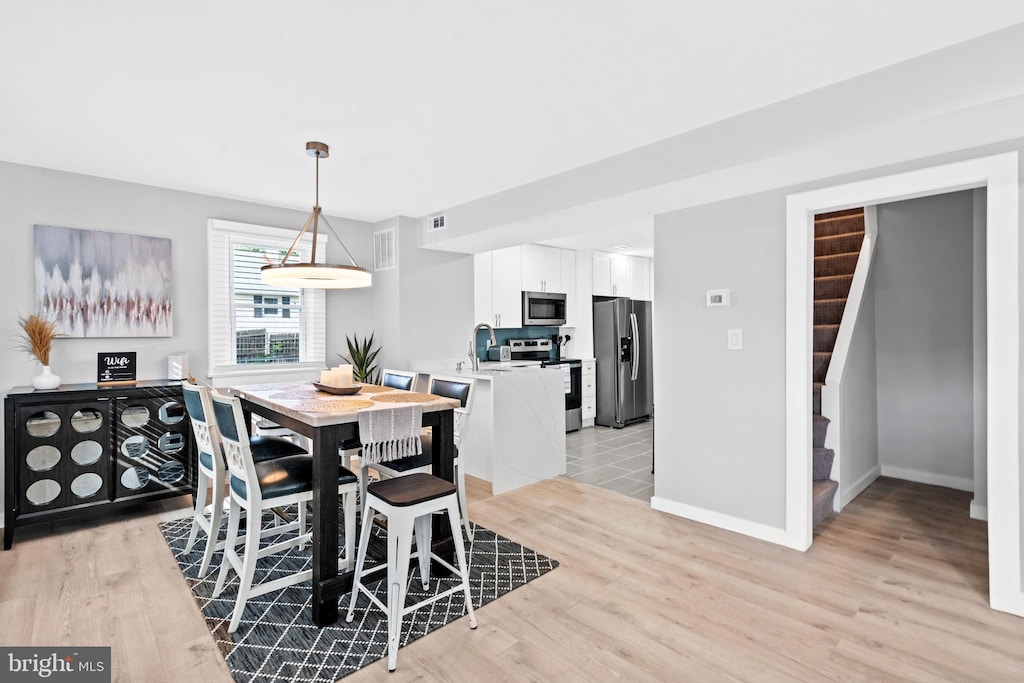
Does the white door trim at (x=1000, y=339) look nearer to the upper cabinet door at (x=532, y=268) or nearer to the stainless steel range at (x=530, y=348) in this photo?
the upper cabinet door at (x=532, y=268)

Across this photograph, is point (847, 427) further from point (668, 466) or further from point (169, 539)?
point (169, 539)

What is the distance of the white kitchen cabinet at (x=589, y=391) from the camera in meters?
6.47

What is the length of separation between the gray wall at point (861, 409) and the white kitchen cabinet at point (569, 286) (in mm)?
3228

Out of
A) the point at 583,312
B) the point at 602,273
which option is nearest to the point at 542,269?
the point at 583,312

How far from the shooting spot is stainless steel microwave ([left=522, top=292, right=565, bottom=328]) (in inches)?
235

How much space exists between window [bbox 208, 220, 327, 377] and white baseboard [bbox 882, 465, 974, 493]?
5.10 meters

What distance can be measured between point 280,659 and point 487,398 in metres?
2.29

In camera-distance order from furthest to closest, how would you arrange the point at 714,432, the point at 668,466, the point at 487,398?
the point at 487,398 → the point at 668,466 → the point at 714,432

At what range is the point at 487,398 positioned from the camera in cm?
396

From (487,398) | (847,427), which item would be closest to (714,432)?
(847,427)

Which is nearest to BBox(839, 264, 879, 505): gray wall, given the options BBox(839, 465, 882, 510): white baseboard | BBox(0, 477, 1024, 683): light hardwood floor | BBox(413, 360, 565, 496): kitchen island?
BBox(839, 465, 882, 510): white baseboard

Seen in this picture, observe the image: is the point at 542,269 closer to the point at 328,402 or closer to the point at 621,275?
the point at 621,275

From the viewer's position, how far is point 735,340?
3068 millimetres

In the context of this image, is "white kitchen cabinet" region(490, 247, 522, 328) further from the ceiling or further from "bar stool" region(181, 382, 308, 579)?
"bar stool" region(181, 382, 308, 579)
